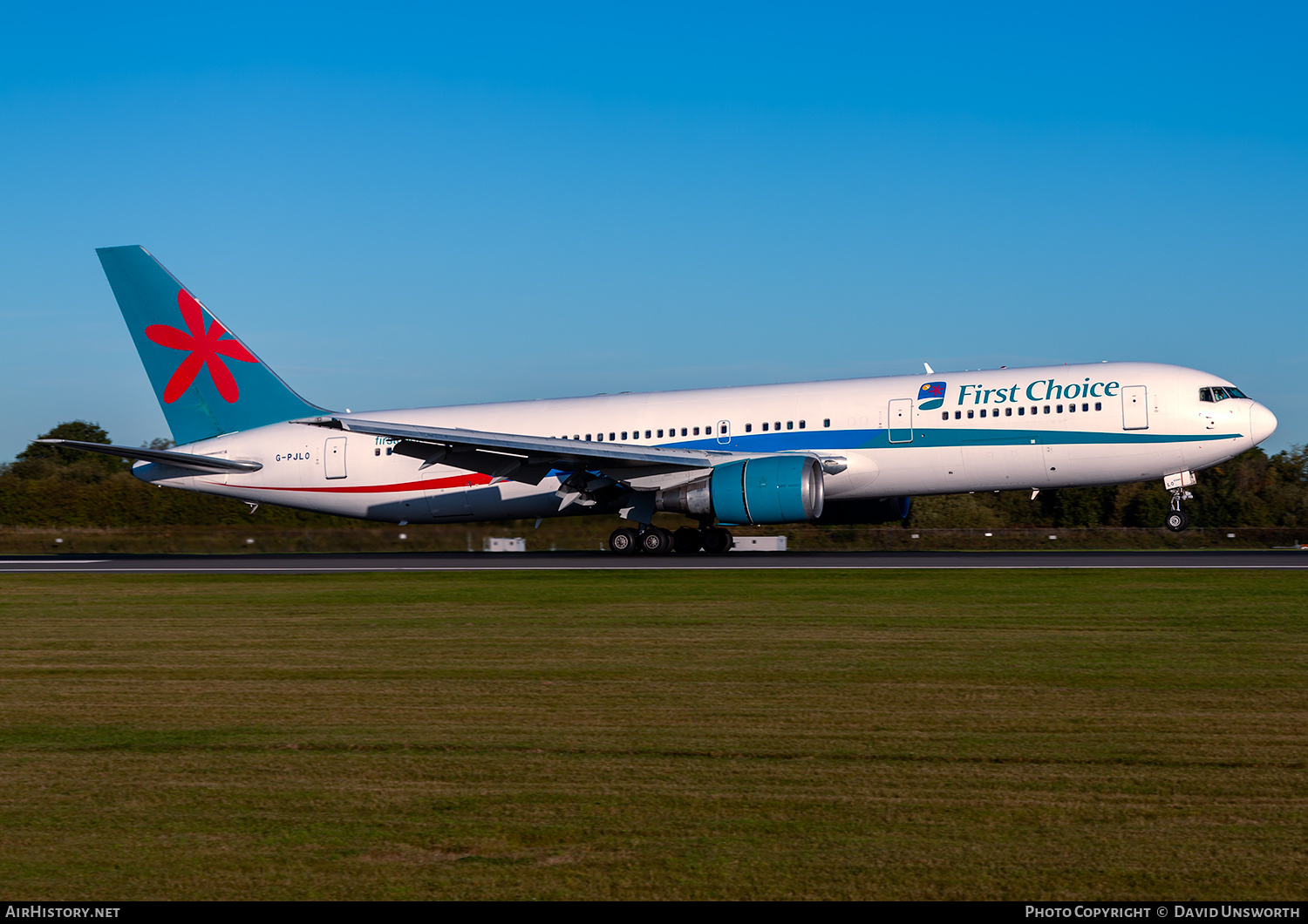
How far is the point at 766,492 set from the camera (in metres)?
26.6

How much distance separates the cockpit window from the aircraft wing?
37.3ft

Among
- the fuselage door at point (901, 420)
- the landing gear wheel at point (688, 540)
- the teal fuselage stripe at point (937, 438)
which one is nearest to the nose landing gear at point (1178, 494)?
the teal fuselage stripe at point (937, 438)

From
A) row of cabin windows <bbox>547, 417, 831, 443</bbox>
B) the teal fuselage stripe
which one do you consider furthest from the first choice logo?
row of cabin windows <bbox>547, 417, 831, 443</bbox>

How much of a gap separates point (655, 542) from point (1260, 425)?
1483cm

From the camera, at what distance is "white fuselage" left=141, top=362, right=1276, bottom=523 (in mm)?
26766

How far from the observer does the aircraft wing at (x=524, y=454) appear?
1110 inches

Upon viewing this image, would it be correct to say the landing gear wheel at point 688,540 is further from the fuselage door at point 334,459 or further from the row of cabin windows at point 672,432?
the fuselage door at point 334,459

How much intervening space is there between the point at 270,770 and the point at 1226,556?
2463 cm

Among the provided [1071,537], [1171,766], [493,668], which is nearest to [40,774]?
[493,668]

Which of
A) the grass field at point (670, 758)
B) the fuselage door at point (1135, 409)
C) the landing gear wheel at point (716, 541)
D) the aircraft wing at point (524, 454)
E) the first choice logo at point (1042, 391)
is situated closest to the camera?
the grass field at point (670, 758)

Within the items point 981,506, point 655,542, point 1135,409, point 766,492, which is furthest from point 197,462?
point 981,506

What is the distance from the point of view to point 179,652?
42.7ft

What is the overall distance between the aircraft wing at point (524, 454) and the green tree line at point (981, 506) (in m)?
14.8

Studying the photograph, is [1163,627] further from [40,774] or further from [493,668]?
[40,774]
